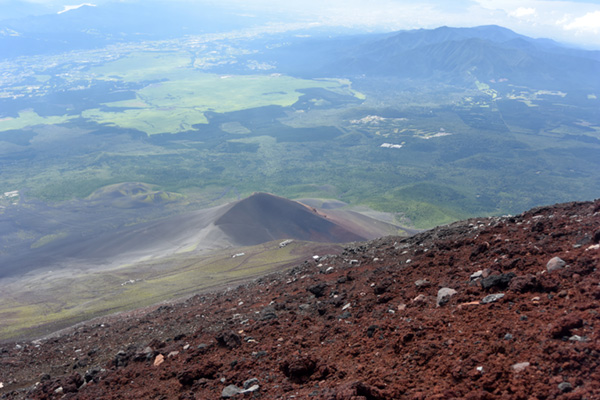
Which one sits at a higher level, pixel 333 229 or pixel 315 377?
pixel 315 377

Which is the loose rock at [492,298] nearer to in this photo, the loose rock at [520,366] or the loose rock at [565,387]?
the loose rock at [520,366]

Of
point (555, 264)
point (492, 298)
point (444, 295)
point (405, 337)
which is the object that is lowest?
point (405, 337)

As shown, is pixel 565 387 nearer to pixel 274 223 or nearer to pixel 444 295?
pixel 444 295

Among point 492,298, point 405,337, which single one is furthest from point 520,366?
point 492,298

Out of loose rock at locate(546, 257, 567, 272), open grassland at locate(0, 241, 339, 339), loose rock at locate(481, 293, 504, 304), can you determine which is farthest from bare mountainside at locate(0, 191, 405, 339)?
loose rock at locate(546, 257, 567, 272)

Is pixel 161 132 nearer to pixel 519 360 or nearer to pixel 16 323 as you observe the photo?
pixel 16 323

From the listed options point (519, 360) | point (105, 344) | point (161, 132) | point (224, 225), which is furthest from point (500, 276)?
point (161, 132)

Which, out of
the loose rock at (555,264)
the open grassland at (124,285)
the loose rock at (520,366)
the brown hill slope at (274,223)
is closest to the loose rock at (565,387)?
the loose rock at (520,366)

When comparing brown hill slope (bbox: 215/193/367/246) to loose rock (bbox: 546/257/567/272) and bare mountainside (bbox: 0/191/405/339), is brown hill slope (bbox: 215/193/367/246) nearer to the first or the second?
bare mountainside (bbox: 0/191/405/339)
